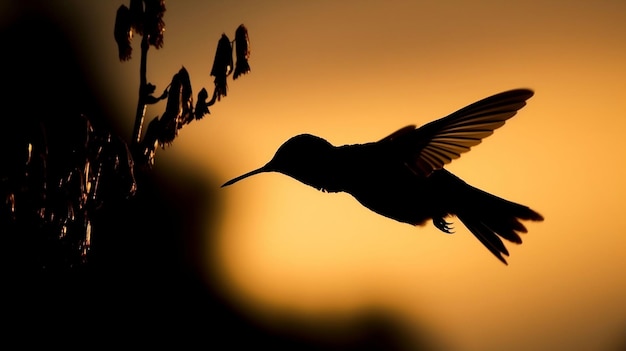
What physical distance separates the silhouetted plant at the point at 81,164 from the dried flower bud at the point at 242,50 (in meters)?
0.14

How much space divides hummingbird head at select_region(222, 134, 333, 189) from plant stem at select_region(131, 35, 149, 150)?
0.86 metres

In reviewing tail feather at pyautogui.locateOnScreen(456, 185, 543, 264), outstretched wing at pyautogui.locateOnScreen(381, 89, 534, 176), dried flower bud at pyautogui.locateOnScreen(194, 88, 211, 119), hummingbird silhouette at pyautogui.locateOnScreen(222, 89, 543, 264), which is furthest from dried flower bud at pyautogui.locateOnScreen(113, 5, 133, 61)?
tail feather at pyautogui.locateOnScreen(456, 185, 543, 264)

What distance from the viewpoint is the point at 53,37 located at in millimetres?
11359

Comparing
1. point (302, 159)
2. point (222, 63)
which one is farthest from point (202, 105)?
point (302, 159)

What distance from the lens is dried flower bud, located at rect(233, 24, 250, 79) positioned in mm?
2648

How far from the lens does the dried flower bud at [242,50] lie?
265 centimetres

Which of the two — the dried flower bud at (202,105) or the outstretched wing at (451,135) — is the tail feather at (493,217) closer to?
the outstretched wing at (451,135)

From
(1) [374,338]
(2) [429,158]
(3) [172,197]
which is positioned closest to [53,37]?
(3) [172,197]

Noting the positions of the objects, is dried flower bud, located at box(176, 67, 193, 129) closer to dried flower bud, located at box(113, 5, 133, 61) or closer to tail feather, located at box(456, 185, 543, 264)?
dried flower bud, located at box(113, 5, 133, 61)

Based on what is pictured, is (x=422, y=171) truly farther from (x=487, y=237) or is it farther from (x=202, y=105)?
(x=202, y=105)

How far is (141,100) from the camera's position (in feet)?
7.18

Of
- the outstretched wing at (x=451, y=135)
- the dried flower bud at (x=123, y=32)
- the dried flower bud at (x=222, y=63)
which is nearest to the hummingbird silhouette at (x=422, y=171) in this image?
the outstretched wing at (x=451, y=135)

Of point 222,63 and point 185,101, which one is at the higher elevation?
point 222,63

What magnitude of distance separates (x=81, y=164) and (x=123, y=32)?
0.50 m
